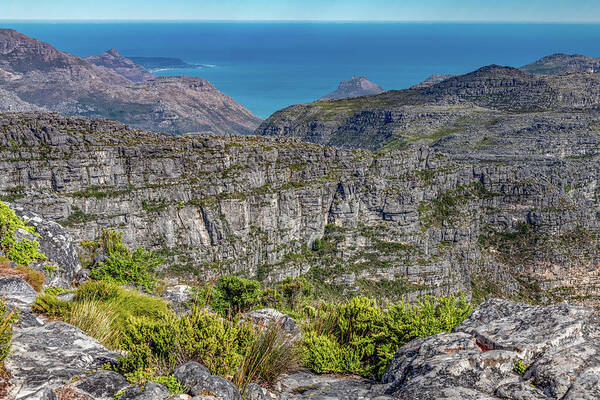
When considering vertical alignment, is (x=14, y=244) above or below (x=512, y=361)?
above

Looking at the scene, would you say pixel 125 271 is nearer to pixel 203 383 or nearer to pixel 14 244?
pixel 14 244

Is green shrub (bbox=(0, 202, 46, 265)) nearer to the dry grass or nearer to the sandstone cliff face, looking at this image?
the dry grass

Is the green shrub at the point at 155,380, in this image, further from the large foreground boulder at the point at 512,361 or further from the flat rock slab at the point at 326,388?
the large foreground boulder at the point at 512,361

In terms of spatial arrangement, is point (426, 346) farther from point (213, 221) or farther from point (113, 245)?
point (213, 221)

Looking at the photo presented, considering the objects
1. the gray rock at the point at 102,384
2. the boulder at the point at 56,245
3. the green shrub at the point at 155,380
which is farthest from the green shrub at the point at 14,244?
the green shrub at the point at 155,380

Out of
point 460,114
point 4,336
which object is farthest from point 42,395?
point 460,114
